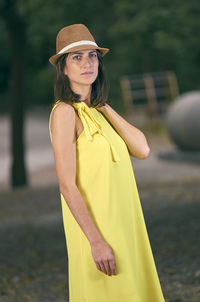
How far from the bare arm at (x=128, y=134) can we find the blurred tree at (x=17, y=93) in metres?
9.66

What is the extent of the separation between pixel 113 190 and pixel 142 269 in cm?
39

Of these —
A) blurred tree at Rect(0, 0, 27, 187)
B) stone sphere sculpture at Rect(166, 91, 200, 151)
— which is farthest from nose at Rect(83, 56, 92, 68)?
stone sphere sculpture at Rect(166, 91, 200, 151)

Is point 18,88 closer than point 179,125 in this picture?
Yes

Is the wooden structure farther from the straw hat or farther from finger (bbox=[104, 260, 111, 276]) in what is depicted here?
finger (bbox=[104, 260, 111, 276])

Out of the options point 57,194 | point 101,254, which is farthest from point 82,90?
point 57,194

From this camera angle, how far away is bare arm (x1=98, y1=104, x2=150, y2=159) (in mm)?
2758

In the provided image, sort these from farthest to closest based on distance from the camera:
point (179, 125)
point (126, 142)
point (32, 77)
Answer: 1. point (32, 77)
2. point (179, 125)
3. point (126, 142)

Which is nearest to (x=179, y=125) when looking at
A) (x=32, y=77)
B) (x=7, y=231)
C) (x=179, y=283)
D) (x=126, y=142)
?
(x=7, y=231)

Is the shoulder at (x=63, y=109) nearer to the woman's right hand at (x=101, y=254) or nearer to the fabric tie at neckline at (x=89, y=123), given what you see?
the fabric tie at neckline at (x=89, y=123)

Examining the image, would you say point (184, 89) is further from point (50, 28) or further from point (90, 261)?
point (90, 261)

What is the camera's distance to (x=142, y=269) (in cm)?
271

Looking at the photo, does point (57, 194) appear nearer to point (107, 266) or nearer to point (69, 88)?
point (69, 88)

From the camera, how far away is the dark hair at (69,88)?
8.70ft

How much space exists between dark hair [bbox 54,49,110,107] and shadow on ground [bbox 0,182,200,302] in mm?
2588
